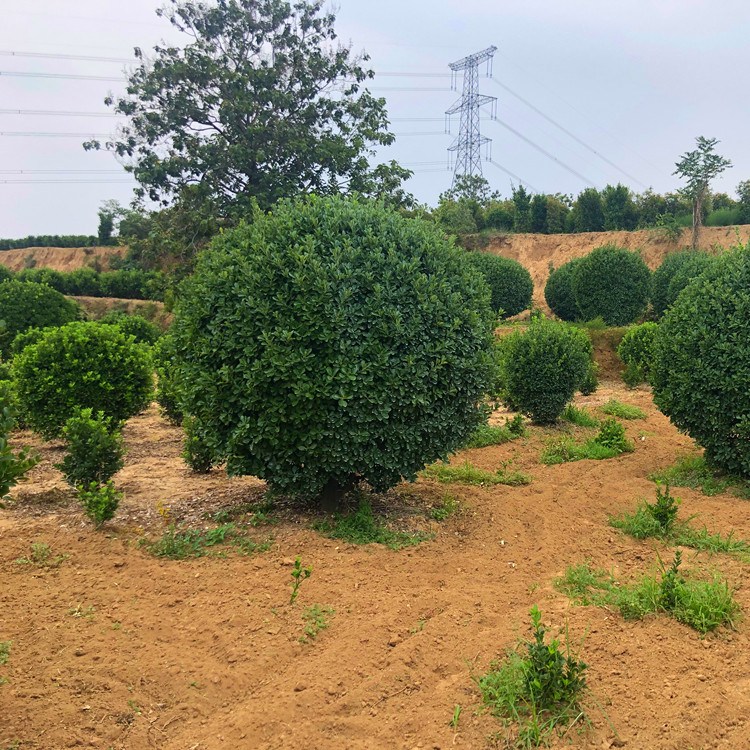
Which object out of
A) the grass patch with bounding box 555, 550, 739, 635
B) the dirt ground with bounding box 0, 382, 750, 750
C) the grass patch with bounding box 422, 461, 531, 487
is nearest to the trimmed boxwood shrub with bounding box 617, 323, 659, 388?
the grass patch with bounding box 422, 461, 531, 487

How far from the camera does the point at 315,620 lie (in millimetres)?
3740

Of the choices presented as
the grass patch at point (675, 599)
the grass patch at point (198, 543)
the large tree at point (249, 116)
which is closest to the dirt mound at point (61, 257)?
the large tree at point (249, 116)

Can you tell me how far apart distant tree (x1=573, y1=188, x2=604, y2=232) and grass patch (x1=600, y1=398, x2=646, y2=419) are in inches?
1154

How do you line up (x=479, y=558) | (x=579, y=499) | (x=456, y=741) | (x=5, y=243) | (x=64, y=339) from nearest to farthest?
(x=456, y=741), (x=479, y=558), (x=579, y=499), (x=64, y=339), (x=5, y=243)

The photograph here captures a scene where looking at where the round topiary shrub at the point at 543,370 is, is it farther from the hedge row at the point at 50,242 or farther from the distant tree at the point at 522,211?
the hedge row at the point at 50,242

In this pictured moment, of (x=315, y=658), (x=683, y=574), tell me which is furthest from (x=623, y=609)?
(x=315, y=658)

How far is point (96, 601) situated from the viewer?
153 inches

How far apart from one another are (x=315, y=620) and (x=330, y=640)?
0.23 m

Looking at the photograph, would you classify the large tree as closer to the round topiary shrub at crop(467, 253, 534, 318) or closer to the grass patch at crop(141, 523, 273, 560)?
the round topiary shrub at crop(467, 253, 534, 318)

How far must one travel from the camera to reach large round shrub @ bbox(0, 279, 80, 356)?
16.1 metres

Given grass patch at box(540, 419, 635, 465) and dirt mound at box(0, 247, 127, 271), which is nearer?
grass patch at box(540, 419, 635, 465)

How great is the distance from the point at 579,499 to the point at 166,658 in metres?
4.13

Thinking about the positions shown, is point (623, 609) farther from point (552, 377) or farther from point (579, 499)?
point (552, 377)

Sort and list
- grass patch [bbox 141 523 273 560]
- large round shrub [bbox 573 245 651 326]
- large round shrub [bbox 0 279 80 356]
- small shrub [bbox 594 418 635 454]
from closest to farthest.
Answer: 1. grass patch [bbox 141 523 273 560]
2. small shrub [bbox 594 418 635 454]
3. large round shrub [bbox 0 279 80 356]
4. large round shrub [bbox 573 245 651 326]
